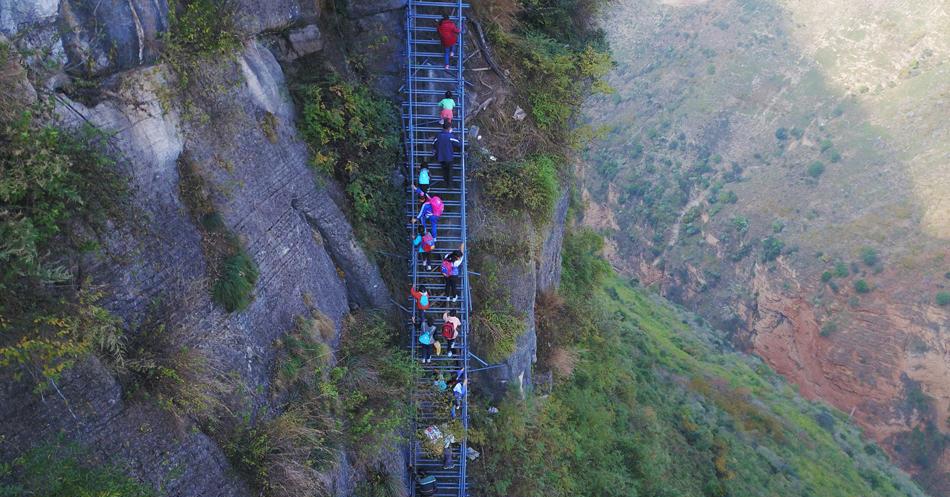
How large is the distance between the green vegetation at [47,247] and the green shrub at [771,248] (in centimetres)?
4168

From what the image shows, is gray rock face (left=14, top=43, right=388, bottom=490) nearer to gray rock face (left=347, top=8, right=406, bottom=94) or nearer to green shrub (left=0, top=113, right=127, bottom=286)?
green shrub (left=0, top=113, right=127, bottom=286)

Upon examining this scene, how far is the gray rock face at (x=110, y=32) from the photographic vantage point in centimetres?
484

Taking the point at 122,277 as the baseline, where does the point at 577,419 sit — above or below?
below

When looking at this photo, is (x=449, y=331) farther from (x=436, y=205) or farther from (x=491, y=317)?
(x=436, y=205)

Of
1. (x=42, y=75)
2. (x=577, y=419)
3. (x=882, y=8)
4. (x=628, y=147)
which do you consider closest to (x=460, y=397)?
(x=577, y=419)

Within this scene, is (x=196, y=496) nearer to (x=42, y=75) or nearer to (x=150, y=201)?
(x=150, y=201)

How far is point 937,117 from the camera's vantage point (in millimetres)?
39406

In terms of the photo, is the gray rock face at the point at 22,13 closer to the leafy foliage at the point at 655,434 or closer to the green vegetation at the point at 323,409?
the green vegetation at the point at 323,409

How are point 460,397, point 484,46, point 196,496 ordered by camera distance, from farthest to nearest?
point 484,46, point 460,397, point 196,496

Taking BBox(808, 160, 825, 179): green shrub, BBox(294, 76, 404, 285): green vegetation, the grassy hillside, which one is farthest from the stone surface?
BBox(808, 160, 825, 179): green shrub

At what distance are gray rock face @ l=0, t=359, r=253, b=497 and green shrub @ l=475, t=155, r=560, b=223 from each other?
19.6 feet

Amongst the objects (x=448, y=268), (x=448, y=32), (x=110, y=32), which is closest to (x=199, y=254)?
(x=110, y=32)

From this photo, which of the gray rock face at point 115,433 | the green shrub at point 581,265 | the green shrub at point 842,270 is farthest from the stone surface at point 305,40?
the green shrub at point 842,270

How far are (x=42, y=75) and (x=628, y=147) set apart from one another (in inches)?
1883
